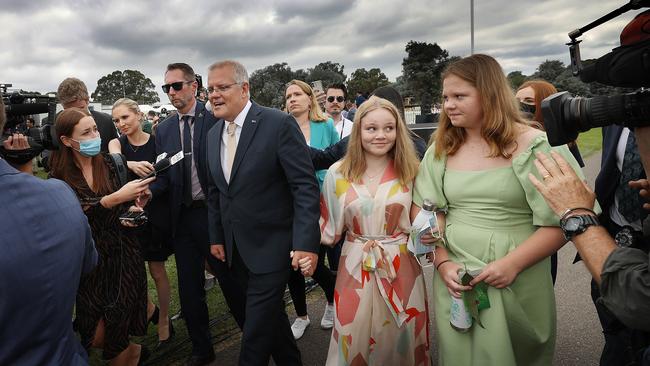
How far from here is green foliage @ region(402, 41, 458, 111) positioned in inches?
1809

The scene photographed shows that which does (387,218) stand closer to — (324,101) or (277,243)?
(277,243)

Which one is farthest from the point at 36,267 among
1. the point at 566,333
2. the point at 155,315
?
the point at 566,333

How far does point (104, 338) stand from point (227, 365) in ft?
3.28

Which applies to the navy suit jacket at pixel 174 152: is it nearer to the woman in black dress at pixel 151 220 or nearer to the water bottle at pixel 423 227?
the woman in black dress at pixel 151 220

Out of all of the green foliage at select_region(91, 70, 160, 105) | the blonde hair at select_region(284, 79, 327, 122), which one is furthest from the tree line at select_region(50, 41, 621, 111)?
the blonde hair at select_region(284, 79, 327, 122)

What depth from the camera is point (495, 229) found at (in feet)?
7.32

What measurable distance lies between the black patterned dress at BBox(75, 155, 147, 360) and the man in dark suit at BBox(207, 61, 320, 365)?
2.19 feet

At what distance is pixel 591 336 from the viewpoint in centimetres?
366

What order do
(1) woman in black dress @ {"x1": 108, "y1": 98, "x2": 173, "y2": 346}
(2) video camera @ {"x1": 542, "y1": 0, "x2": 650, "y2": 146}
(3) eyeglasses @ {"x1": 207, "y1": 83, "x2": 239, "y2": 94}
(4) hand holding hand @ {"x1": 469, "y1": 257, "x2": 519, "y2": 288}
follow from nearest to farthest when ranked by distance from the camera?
(2) video camera @ {"x1": 542, "y1": 0, "x2": 650, "y2": 146} < (4) hand holding hand @ {"x1": 469, "y1": 257, "x2": 519, "y2": 288} < (3) eyeglasses @ {"x1": 207, "y1": 83, "x2": 239, "y2": 94} < (1) woman in black dress @ {"x1": 108, "y1": 98, "x2": 173, "y2": 346}

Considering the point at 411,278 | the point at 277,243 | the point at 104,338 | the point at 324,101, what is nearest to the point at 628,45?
the point at 411,278

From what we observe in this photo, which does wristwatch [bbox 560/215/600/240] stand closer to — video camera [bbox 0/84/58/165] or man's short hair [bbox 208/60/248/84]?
man's short hair [bbox 208/60/248/84]

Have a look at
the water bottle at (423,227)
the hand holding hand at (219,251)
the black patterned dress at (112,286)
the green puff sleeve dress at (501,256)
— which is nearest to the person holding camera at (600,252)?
the green puff sleeve dress at (501,256)

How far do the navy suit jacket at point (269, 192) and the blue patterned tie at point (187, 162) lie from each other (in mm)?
749

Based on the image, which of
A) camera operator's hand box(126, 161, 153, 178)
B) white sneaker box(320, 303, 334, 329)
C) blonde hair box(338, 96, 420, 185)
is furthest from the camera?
white sneaker box(320, 303, 334, 329)
